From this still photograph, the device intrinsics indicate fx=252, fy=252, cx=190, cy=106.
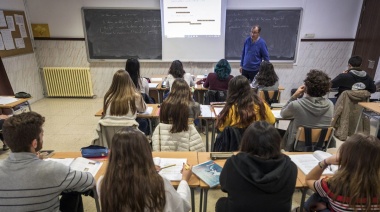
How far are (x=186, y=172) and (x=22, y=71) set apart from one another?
5590 millimetres

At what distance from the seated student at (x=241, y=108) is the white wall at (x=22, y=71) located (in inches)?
199

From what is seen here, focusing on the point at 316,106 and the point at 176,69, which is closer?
the point at 316,106

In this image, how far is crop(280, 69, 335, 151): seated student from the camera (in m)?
2.43

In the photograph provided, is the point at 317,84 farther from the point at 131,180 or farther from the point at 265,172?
the point at 131,180

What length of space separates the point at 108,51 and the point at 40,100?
7.08 feet

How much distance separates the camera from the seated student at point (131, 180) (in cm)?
121

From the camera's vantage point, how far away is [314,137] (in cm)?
240

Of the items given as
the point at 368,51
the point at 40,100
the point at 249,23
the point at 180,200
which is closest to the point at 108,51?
the point at 40,100

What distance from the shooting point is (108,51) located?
6.12m

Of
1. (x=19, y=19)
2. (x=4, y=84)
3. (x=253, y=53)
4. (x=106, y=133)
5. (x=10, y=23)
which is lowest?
(x=106, y=133)

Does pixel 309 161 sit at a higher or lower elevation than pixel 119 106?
lower

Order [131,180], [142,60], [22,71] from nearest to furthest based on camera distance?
[131,180]
[22,71]
[142,60]

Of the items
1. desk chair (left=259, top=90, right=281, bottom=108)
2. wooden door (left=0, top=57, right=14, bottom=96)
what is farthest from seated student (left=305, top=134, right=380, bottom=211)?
wooden door (left=0, top=57, right=14, bottom=96)

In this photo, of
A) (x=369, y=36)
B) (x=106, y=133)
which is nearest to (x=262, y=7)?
(x=369, y=36)
